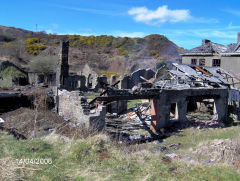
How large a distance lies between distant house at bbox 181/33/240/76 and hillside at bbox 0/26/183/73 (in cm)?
2262

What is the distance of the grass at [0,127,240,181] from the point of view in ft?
18.1

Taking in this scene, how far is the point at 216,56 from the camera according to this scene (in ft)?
76.1

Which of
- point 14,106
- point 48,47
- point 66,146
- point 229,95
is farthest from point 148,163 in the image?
point 48,47

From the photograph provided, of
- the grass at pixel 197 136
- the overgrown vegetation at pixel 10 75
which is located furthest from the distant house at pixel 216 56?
the overgrown vegetation at pixel 10 75

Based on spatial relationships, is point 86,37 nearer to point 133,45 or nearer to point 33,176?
point 133,45

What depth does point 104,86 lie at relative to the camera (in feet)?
38.4

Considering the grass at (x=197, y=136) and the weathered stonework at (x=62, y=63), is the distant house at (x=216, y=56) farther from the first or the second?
the weathered stonework at (x=62, y=63)

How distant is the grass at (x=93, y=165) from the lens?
5512 mm

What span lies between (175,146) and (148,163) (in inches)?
207

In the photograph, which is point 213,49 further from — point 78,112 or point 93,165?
point 93,165

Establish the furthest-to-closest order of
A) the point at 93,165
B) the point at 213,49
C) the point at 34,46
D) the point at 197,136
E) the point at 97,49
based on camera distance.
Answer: the point at 97,49, the point at 34,46, the point at 213,49, the point at 197,136, the point at 93,165

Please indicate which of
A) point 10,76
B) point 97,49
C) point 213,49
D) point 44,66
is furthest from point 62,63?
point 97,49

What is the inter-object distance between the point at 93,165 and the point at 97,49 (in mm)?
56269

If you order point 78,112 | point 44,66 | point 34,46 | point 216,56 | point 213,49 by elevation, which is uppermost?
point 34,46
